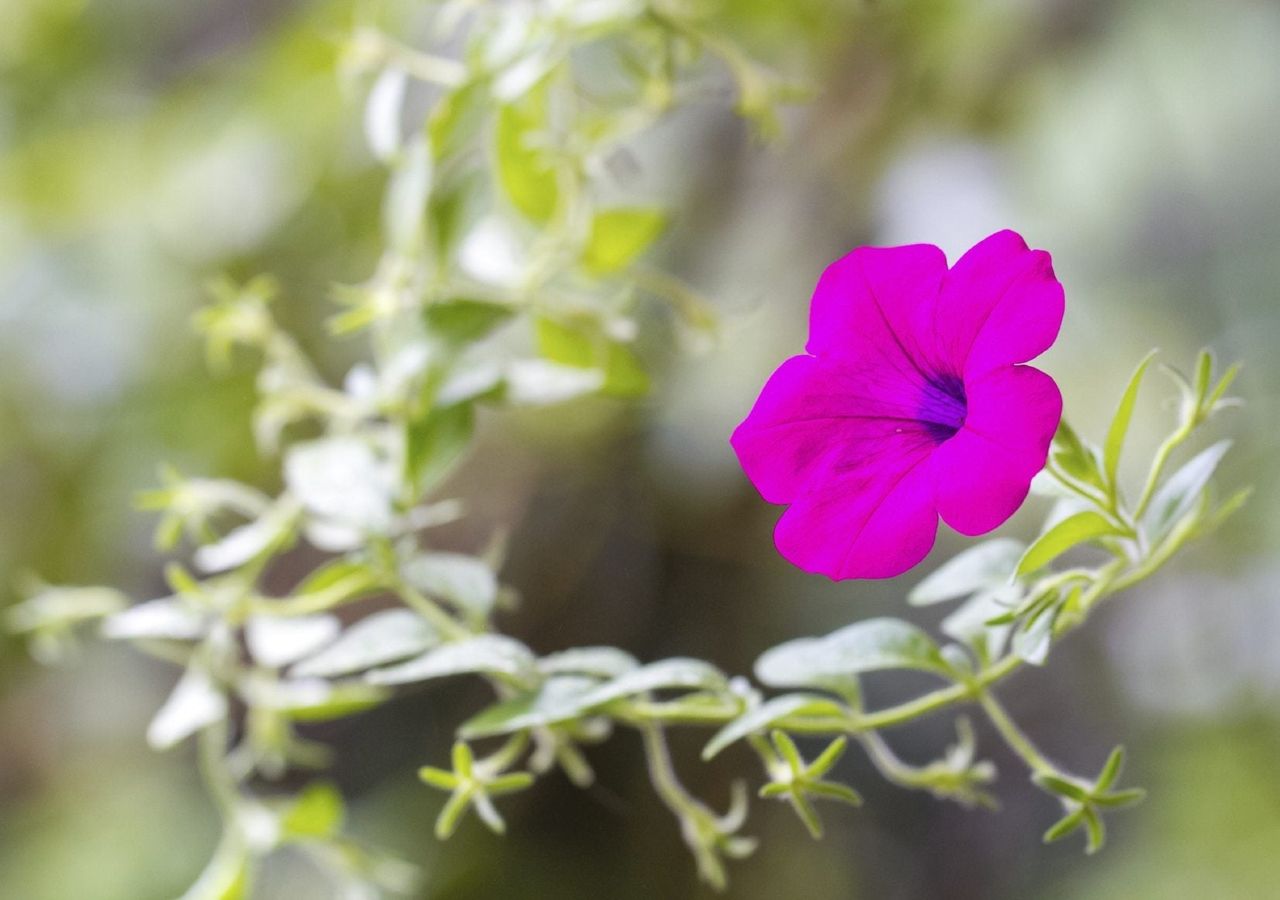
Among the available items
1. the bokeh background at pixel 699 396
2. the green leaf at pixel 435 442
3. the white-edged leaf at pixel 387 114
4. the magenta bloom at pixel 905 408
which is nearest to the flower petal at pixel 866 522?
the magenta bloom at pixel 905 408

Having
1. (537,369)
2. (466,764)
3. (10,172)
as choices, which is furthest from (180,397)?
(466,764)

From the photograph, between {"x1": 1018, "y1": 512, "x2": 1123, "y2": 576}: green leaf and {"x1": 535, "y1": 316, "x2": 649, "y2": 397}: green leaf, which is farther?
{"x1": 535, "y1": 316, "x2": 649, "y2": 397}: green leaf

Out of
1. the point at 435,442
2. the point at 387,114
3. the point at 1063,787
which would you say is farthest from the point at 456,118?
the point at 1063,787

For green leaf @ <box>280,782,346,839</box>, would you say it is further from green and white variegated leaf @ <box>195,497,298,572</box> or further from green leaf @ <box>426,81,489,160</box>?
green leaf @ <box>426,81,489,160</box>

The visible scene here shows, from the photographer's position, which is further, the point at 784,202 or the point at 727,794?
the point at 784,202

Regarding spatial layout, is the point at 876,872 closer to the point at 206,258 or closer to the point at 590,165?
the point at 590,165

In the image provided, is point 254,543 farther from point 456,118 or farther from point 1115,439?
point 1115,439

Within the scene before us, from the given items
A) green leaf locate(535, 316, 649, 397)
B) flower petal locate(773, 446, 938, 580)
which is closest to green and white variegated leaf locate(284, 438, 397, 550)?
green leaf locate(535, 316, 649, 397)
